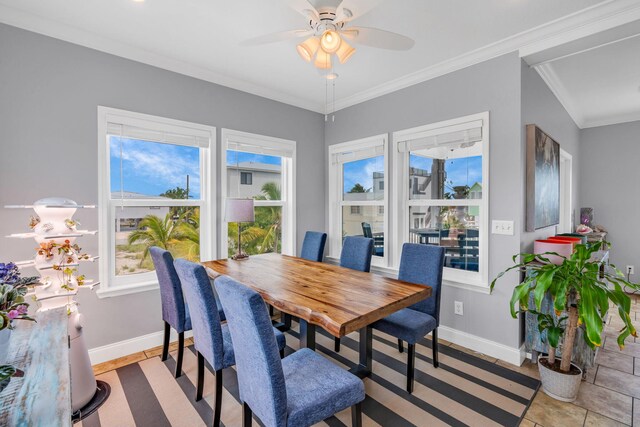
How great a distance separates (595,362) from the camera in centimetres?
257

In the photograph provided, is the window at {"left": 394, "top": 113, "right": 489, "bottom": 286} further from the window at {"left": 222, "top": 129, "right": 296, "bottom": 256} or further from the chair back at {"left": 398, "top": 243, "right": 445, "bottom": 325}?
the window at {"left": 222, "top": 129, "right": 296, "bottom": 256}

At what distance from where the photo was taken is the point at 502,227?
2607 millimetres

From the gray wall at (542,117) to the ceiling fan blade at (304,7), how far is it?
1.96m

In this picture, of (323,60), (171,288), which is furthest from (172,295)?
(323,60)

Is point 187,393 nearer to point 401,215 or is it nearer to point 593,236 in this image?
point 401,215

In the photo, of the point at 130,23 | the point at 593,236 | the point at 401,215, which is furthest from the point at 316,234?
the point at 593,236

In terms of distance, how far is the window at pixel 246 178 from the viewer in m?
3.54

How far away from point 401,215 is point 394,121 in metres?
1.08

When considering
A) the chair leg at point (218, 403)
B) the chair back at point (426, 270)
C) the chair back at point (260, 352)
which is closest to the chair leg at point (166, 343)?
the chair leg at point (218, 403)

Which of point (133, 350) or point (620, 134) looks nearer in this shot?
point (133, 350)

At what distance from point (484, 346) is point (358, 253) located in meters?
1.39

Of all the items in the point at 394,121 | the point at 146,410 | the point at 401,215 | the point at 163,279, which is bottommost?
the point at 146,410

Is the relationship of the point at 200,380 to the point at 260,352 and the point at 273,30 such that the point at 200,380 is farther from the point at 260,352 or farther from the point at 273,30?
the point at 273,30

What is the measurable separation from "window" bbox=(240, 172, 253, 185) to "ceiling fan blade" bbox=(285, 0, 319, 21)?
2.09m
